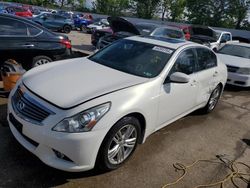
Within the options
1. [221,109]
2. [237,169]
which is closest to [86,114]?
[237,169]

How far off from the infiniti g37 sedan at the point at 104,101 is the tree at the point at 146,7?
52362 mm

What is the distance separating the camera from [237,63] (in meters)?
9.16

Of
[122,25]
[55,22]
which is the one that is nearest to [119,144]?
[122,25]

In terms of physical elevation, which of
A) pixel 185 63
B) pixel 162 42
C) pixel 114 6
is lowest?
pixel 114 6

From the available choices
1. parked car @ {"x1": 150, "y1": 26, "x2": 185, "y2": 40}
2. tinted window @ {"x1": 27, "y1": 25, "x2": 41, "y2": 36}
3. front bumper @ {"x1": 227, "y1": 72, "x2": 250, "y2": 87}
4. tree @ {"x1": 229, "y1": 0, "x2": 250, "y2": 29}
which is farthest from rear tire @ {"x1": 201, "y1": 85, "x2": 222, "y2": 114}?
tree @ {"x1": 229, "y1": 0, "x2": 250, "y2": 29}

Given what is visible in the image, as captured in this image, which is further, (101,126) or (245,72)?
(245,72)

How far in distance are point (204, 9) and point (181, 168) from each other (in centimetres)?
4661

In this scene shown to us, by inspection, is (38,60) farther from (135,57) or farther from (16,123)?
(16,123)

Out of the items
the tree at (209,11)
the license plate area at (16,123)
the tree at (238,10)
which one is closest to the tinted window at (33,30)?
the license plate area at (16,123)

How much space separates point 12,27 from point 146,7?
5147 cm

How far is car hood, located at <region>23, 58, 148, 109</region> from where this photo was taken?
11.1ft

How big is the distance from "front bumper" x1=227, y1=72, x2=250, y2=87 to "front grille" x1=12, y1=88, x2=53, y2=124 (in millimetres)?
6953

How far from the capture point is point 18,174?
11.1 feet

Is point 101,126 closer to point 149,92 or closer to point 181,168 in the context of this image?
point 149,92
